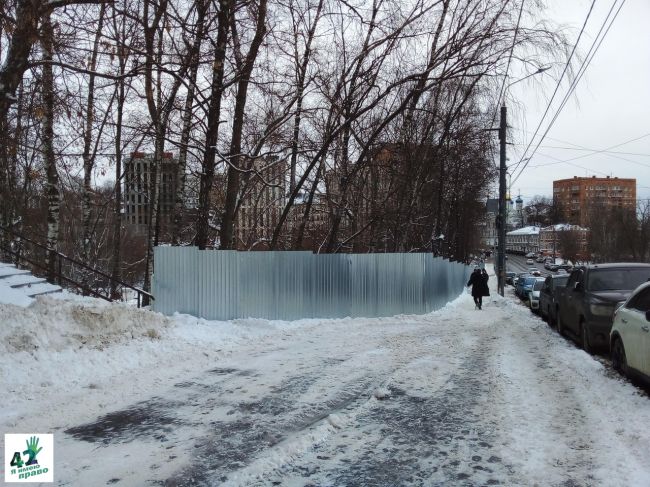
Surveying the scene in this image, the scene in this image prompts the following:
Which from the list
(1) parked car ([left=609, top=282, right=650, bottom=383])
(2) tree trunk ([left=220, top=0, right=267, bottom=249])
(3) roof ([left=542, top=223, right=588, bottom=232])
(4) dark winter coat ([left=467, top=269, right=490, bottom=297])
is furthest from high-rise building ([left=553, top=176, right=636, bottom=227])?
(1) parked car ([left=609, top=282, right=650, bottom=383])

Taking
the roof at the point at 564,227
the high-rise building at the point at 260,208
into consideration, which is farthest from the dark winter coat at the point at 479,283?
the roof at the point at 564,227

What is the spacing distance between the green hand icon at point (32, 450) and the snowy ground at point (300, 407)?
19cm

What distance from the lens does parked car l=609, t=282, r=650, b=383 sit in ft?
20.2

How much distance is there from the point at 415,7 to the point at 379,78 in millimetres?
2418

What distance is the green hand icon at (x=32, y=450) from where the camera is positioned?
14.2ft

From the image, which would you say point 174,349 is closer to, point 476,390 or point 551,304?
point 476,390

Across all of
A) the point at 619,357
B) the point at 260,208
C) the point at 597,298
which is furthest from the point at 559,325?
the point at 260,208

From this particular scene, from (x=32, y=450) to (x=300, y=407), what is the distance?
8.62 ft

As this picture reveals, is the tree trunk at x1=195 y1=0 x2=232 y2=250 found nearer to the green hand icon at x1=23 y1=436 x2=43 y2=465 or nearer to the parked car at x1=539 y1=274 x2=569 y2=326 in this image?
the green hand icon at x1=23 y1=436 x2=43 y2=465

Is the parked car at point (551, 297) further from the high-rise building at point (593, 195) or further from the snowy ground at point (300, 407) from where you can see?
the high-rise building at point (593, 195)

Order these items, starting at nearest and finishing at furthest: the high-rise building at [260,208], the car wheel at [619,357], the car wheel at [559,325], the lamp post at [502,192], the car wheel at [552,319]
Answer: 1. the car wheel at [619,357]
2. the car wheel at [559,325]
3. the car wheel at [552,319]
4. the high-rise building at [260,208]
5. the lamp post at [502,192]

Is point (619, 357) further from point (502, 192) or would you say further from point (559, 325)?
point (502, 192)

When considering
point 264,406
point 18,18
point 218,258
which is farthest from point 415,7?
point 264,406

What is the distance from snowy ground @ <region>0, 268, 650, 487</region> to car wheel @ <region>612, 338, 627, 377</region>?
257 millimetres
